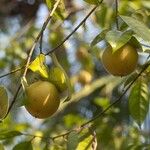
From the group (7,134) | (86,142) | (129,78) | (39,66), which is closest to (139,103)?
(129,78)

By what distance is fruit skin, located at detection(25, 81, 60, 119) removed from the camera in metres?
1.25

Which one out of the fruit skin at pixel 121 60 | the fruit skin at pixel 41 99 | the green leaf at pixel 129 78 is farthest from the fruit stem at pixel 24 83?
the green leaf at pixel 129 78

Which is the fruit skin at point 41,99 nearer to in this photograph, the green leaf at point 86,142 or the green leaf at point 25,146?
the green leaf at point 86,142

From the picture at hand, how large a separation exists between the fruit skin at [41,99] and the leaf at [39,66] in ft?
0.09

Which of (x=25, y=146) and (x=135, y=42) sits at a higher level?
(x=135, y=42)

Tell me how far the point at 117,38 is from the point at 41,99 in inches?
8.1

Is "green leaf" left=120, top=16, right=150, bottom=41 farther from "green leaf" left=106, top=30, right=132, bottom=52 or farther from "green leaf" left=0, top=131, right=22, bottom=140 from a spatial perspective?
"green leaf" left=0, top=131, right=22, bottom=140

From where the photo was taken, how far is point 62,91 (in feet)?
4.35

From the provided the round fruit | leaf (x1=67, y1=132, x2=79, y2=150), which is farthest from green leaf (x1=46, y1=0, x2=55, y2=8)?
the round fruit

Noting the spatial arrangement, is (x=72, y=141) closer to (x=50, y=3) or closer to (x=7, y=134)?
(x=7, y=134)

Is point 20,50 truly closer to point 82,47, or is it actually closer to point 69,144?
point 82,47

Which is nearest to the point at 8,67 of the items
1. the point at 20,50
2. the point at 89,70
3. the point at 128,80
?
the point at 20,50

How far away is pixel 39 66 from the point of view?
4.24 ft

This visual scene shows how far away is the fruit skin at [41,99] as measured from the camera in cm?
125
